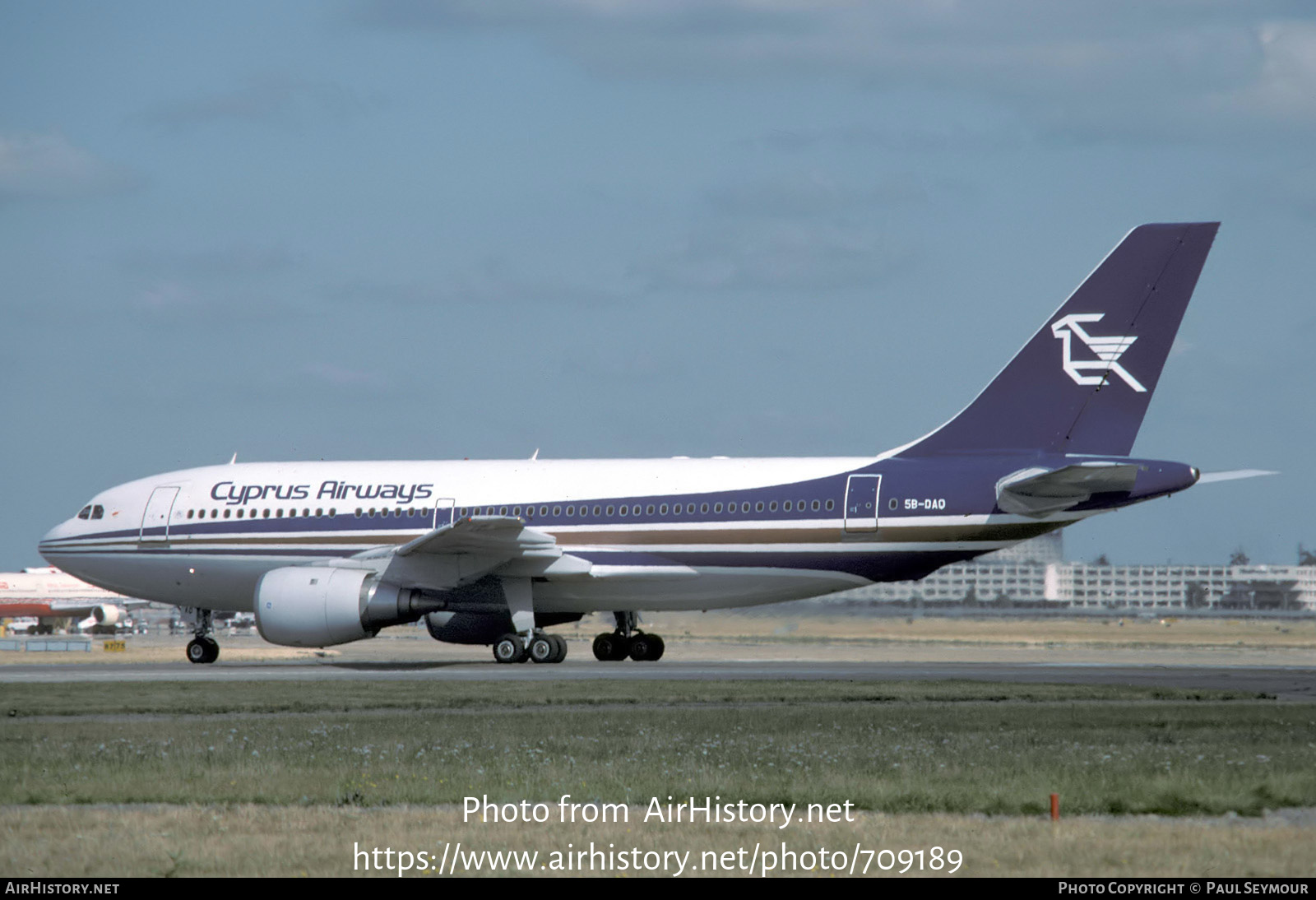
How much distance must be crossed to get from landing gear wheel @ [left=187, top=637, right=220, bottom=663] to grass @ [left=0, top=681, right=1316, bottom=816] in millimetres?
11246

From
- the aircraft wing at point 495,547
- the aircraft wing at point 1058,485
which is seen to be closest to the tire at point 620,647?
the aircraft wing at point 495,547

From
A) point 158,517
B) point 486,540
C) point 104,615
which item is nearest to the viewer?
point 486,540

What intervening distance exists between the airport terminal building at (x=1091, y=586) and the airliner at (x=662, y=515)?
29.6 feet

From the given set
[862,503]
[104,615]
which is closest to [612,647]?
[862,503]

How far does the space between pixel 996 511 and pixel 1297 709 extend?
9.62 m

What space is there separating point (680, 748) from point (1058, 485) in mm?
14421

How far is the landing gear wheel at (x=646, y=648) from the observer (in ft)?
112

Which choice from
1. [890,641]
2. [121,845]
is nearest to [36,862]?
[121,845]

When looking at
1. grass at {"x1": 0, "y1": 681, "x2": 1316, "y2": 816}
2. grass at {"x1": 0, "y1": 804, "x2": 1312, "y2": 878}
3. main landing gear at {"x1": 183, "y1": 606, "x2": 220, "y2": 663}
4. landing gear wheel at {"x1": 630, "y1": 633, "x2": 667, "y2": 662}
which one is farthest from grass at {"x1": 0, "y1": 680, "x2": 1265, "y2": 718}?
grass at {"x1": 0, "y1": 804, "x2": 1312, "y2": 878}

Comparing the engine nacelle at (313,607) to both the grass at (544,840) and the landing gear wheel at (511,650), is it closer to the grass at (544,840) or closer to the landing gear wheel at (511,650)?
the landing gear wheel at (511,650)

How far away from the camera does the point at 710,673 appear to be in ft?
91.9

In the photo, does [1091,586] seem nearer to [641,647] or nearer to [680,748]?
[641,647]

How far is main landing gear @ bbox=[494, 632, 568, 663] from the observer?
31.4 metres

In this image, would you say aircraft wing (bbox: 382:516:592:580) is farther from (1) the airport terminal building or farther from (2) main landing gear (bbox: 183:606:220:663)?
(1) the airport terminal building
